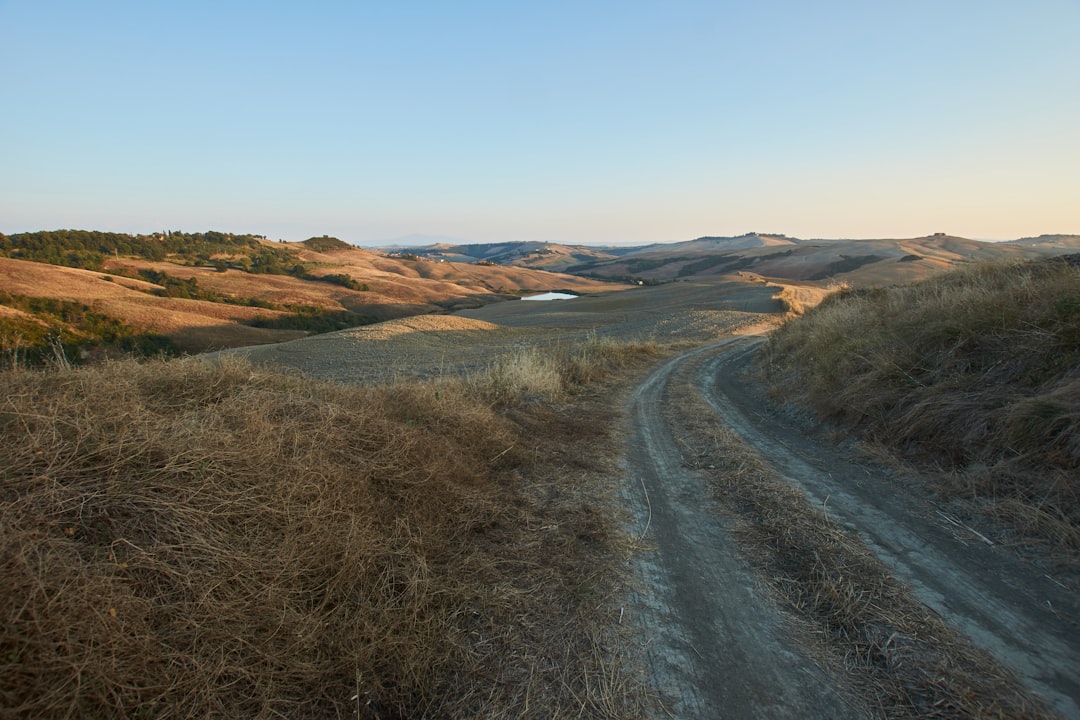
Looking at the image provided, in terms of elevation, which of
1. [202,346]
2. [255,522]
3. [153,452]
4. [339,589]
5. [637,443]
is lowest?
[202,346]

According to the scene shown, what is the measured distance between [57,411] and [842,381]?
9848 millimetres

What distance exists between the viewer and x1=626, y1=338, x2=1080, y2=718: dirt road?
2.75 meters

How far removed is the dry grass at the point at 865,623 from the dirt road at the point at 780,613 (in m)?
0.14

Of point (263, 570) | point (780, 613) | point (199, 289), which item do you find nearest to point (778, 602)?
point (780, 613)

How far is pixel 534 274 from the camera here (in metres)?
142

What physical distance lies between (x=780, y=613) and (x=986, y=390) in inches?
179

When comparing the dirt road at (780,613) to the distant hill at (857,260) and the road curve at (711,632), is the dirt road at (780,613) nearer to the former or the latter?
the road curve at (711,632)

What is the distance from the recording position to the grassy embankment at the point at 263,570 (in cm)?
214

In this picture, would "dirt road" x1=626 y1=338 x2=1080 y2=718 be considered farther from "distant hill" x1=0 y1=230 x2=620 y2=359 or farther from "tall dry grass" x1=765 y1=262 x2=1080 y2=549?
"distant hill" x1=0 y1=230 x2=620 y2=359

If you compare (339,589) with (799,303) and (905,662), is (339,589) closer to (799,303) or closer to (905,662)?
(905,662)

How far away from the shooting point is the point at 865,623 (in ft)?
10.6

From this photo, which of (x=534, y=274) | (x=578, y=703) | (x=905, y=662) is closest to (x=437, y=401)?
(x=578, y=703)

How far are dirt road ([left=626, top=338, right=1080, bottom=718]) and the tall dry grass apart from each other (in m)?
0.56

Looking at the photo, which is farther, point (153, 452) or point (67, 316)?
point (67, 316)
